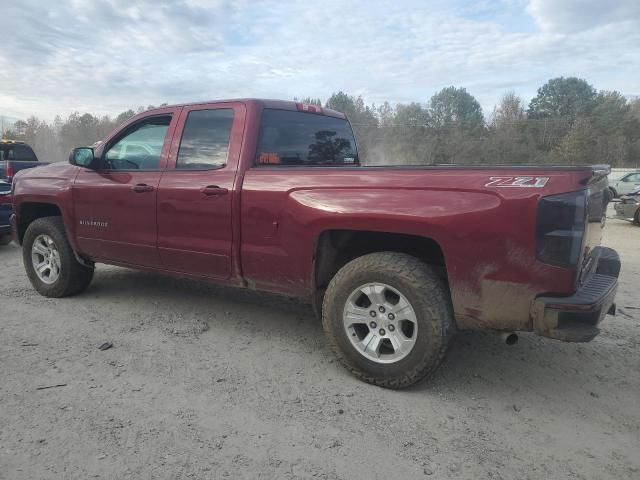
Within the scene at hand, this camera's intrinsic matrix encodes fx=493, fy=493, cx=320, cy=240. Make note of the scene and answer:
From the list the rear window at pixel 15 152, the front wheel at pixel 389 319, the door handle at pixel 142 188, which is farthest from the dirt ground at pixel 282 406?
the rear window at pixel 15 152

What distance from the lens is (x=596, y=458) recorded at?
2.53m

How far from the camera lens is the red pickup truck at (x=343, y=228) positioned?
2.75 meters

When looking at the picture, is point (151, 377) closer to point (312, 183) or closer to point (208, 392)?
point (208, 392)

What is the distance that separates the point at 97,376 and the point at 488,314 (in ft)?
8.58

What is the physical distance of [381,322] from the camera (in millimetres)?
3260

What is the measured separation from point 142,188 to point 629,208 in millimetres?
13437

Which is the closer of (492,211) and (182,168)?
(492,211)

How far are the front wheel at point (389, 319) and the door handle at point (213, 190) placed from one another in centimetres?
114

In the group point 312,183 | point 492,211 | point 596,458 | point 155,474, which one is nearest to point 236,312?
point 312,183

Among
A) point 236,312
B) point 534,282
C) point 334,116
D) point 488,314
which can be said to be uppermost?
point 334,116

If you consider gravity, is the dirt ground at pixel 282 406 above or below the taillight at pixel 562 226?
below

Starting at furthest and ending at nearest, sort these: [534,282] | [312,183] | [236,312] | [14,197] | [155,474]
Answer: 1. [14,197]
2. [236,312]
3. [312,183]
4. [534,282]
5. [155,474]

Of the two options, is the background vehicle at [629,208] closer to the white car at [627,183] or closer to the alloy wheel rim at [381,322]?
the white car at [627,183]

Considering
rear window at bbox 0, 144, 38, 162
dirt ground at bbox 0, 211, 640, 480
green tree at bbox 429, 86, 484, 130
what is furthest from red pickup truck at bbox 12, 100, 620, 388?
green tree at bbox 429, 86, 484, 130
